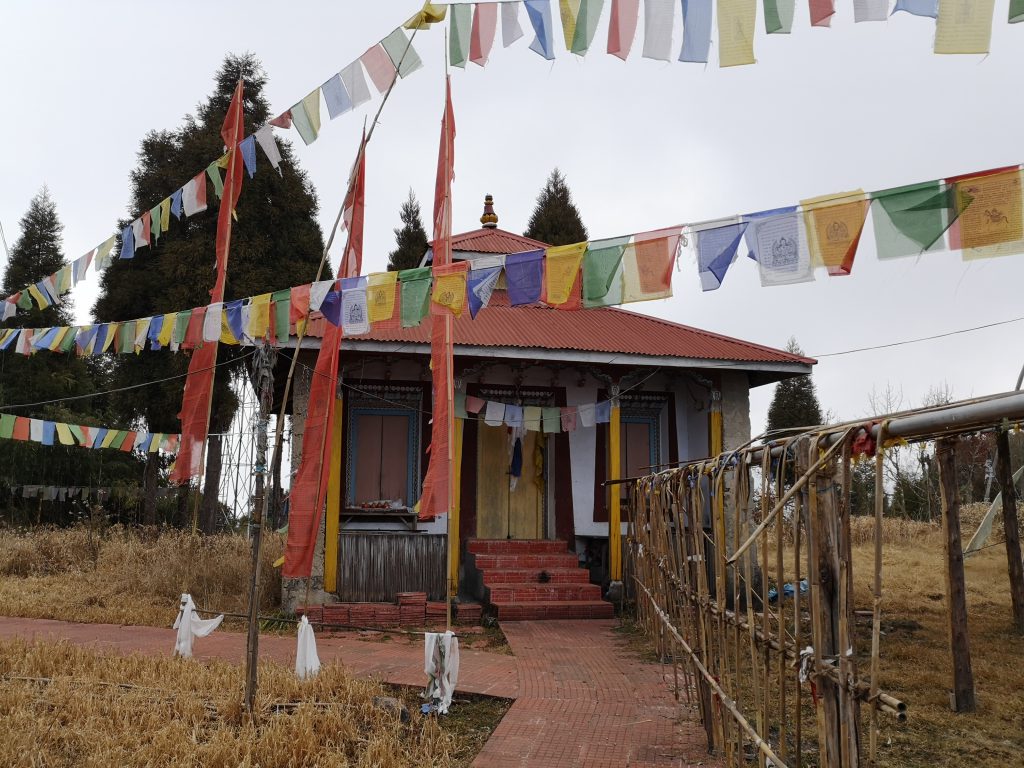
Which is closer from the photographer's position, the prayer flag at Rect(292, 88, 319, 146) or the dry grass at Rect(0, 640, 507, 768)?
the dry grass at Rect(0, 640, 507, 768)

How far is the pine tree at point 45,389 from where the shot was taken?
2341 centimetres

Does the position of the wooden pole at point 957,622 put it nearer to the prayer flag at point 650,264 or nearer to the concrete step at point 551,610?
the prayer flag at point 650,264

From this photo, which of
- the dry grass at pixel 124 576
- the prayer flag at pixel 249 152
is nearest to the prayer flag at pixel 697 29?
the prayer flag at pixel 249 152

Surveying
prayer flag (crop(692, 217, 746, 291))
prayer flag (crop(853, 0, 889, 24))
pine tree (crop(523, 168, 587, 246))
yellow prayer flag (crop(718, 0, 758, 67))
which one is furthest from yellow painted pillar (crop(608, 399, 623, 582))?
pine tree (crop(523, 168, 587, 246))

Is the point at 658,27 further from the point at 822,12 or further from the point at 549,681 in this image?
the point at 549,681

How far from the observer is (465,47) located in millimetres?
7859

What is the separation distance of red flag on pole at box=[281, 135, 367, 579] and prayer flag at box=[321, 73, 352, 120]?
0.60m

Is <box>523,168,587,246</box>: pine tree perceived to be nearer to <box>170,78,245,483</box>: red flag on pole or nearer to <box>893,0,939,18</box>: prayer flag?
<box>170,78,245,483</box>: red flag on pole

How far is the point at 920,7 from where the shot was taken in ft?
17.3

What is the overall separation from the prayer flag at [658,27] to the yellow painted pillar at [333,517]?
7.09m

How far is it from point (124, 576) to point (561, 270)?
1041cm

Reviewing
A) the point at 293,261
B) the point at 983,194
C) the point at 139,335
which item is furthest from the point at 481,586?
the point at 293,261

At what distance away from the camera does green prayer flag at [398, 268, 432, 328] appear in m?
8.16

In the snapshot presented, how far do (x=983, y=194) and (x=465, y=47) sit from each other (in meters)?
4.93
